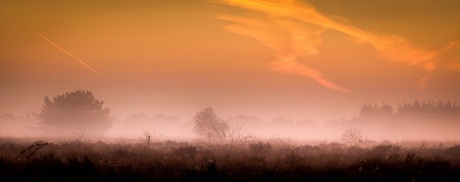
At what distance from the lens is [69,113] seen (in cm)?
4988

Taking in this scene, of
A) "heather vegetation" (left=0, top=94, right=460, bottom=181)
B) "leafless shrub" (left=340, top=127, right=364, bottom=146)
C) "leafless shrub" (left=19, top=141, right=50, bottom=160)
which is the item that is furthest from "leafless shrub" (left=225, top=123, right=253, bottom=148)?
"leafless shrub" (left=19, top=141, right=50, bottom=160)

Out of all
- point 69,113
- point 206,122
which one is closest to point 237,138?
point 206,122

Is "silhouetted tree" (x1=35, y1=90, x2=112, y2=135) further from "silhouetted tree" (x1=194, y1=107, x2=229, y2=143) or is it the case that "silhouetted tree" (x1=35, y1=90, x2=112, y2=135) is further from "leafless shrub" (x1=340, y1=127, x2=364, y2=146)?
"leafless shrub" (x1=340, y1=127, x2=364, y2=146)

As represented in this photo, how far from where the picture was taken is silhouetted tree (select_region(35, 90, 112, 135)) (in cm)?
4966

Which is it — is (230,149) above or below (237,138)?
below

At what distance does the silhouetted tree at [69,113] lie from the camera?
49.7 m

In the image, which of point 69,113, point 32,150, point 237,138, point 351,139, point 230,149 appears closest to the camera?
point 32,150

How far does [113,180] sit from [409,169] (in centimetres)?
955

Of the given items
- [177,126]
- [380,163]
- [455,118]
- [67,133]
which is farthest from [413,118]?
[380,163]

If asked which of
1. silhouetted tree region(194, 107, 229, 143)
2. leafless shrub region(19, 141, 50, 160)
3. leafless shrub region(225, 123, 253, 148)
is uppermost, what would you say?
silhouetted tree region(194, 107, 229, 143)

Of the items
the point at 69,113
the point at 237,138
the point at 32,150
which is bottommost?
the point at 32,150

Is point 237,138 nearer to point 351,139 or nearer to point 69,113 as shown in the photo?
point 351,139

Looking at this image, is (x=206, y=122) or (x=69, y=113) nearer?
(x=206, y=122)

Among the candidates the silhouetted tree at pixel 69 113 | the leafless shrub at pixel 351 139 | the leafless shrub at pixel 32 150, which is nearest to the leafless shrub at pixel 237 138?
the leafless shrub at pixel 351 139
